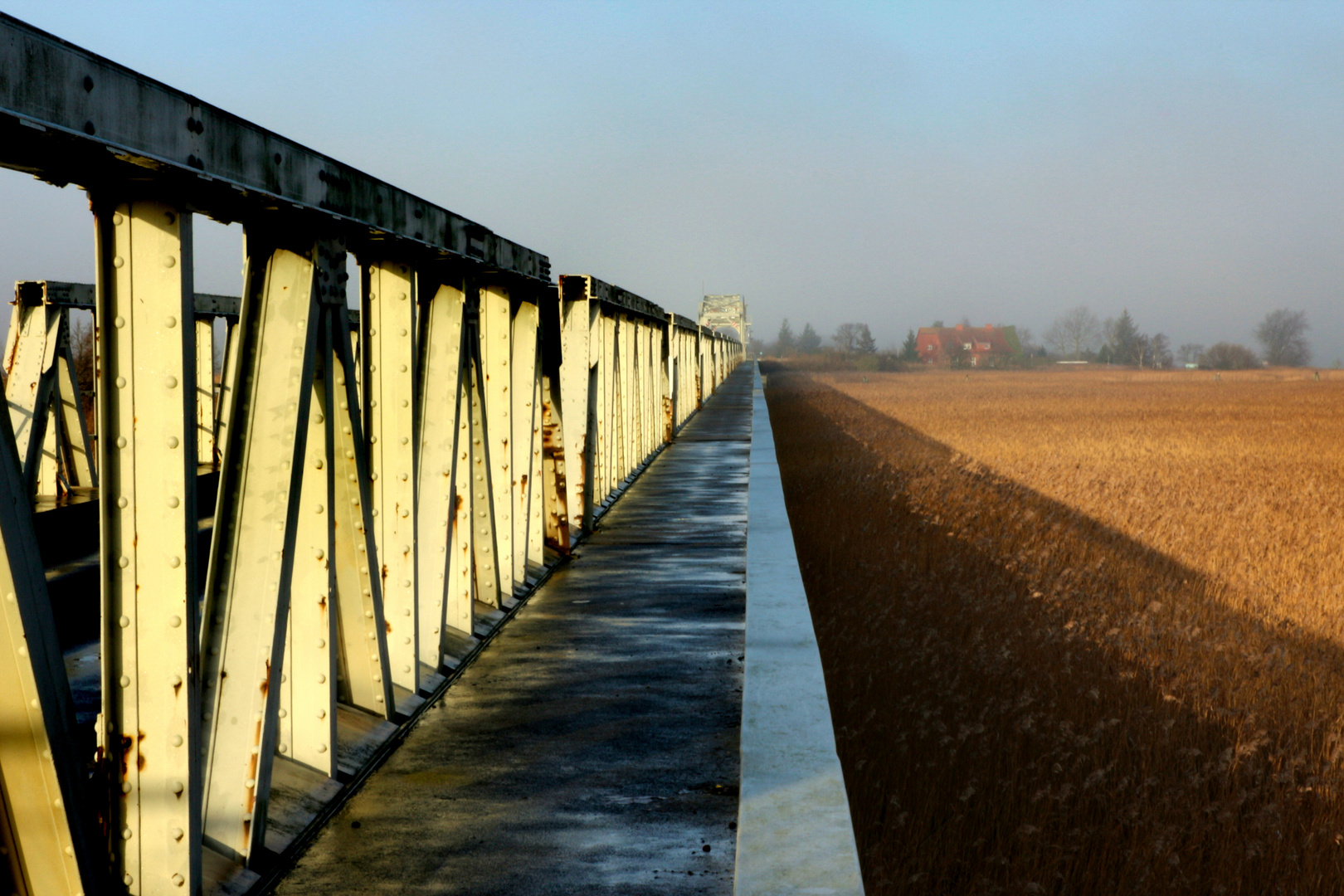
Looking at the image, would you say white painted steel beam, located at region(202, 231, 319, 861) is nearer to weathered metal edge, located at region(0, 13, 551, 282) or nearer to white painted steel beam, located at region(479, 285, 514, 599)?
weathered metal edge, located at region(0, 13, 551, 282)

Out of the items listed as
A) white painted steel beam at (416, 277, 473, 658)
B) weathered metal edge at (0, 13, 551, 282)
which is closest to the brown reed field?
white painted steel beam at (416, 277, 473, 658)

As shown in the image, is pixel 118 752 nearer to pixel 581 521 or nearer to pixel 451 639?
pixel 451 639

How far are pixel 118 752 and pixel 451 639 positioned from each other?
269 centimetres

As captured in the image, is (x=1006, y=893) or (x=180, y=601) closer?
(x=180, y=601)

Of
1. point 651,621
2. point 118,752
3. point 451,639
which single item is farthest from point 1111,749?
point 118,752

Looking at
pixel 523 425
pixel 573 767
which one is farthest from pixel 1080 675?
pixel 573 767

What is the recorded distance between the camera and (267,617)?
297 cm

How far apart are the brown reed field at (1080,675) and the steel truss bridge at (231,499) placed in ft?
6.76

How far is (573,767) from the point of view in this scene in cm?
395

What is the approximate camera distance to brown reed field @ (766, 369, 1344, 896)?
4.84 m

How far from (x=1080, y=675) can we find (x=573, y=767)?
4.47m

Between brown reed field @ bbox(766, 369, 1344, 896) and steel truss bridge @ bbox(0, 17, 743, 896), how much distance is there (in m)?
2.06

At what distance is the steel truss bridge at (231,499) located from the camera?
227 centimetres

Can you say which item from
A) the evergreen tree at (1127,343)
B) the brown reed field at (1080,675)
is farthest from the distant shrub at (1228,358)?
the brown reed field at (1080,675)
